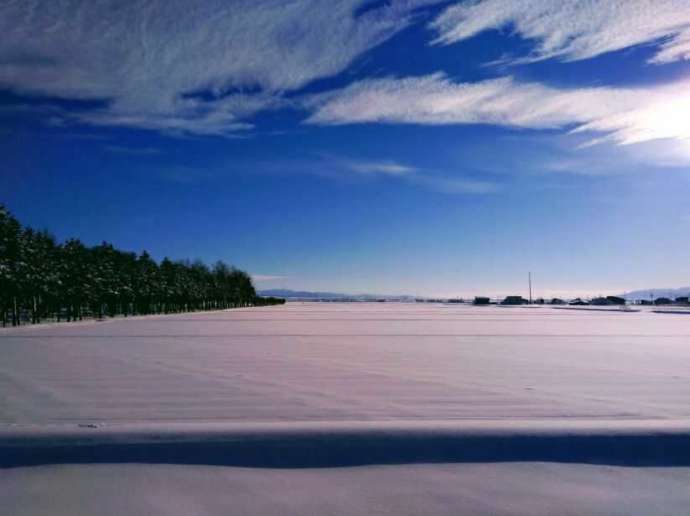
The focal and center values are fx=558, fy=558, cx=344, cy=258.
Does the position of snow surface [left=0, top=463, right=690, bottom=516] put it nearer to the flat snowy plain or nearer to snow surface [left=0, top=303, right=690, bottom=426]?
the flat snowy plain

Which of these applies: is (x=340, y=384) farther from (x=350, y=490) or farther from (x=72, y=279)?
(x=72, y=279)

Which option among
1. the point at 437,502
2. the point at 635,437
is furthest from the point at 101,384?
the point at 635,437

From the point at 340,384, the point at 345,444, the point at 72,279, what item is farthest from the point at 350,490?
the point at 72,279

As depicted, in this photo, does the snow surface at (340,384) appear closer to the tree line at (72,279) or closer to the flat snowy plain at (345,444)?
the flat snowy plain at (345,444)

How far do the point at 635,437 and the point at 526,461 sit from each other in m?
1.54

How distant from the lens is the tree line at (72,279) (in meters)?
42.5

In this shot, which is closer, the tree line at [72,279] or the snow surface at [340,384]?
the snow surface at [340,384]

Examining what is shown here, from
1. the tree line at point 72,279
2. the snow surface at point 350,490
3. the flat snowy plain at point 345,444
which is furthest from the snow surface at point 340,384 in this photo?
the tree line at point 72,279

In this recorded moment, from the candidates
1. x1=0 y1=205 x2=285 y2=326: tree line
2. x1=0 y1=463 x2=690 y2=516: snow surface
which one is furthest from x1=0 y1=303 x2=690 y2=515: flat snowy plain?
x1=0 y1=205 x2=285 y2=326: tree line

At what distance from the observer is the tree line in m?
42.5

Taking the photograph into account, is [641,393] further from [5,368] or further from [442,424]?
[5,368]

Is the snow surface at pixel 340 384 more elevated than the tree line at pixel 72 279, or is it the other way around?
the tree line at pixel 72 279

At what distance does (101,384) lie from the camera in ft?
35.9

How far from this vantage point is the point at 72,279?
175 ft
